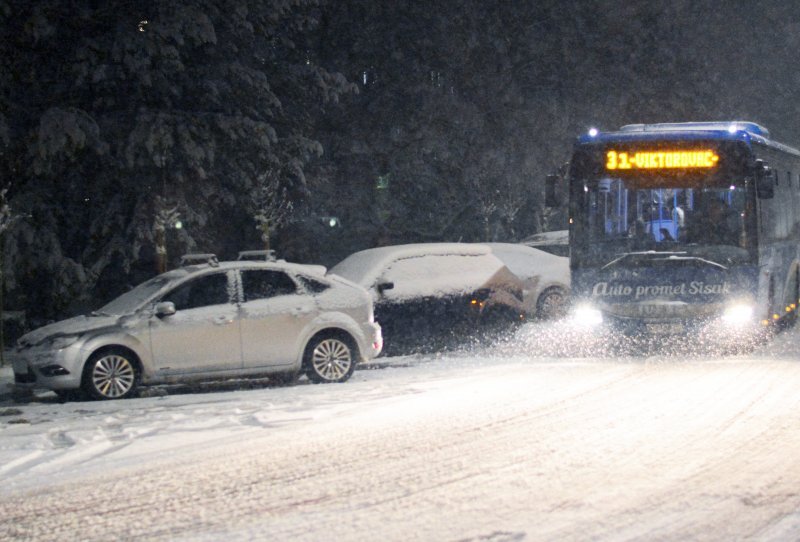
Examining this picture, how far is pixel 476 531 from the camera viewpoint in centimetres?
662

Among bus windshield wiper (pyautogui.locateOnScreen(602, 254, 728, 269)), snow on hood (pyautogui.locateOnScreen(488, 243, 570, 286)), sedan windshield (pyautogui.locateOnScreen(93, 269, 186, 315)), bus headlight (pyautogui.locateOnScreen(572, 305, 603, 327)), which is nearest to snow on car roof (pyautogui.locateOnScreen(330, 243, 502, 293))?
snow on hood (pyautogui.locateOnScreen(488, 243, 570, 286))

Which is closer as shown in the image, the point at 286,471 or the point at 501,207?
the point at 286,471

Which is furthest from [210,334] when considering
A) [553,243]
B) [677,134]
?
[553,243]

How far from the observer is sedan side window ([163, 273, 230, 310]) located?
45.9 ft

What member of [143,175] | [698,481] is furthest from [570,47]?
[698,481]

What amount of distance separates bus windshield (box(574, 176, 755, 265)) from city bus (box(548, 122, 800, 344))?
1cm

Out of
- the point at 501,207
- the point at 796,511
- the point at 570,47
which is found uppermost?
the point at 570,47

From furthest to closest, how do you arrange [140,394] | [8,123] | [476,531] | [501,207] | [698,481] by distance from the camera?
1. [501,207]
2. [8,123]
3. [140,394]
4. [698,481]
5. [476,531]

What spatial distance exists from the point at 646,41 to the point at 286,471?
1566 inches

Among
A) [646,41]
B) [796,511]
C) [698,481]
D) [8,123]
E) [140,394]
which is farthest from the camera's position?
[646,41]

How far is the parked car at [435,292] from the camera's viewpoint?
59.0 ft

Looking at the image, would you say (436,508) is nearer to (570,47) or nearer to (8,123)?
(8,123)

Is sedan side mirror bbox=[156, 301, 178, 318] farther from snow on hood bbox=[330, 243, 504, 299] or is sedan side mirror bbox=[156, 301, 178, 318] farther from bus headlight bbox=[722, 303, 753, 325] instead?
bus headlight bbox=[722, 303, 753, 325]

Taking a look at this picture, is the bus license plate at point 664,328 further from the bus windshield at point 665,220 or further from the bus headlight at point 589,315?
the bus windshield at point 665,220
